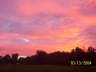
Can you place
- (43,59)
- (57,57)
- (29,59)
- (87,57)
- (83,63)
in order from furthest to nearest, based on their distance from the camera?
(29,59)
(43,59)
(57,57)
(87,57)
(83,63)

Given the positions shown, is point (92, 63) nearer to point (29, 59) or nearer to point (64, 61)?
point (64, 61)

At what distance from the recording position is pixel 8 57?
10100 cm

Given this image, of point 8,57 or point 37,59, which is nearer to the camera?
point 37,59

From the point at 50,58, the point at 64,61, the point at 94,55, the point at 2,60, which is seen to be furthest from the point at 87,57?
the point at 2,60

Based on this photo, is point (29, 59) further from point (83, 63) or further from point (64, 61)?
point (83, 63)

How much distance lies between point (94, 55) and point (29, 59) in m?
40.5

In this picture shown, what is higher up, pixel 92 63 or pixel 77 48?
pixel 77 48

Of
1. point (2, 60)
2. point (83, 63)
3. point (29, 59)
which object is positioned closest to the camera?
point (83, 63)

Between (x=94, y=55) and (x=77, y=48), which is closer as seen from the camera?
(x=94, y=55)

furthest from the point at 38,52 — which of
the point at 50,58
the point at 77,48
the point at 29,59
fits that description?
the point at 77,48

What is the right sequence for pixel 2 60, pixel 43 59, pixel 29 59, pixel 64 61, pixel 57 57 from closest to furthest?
1. pixel 64 61
2. pixel 57 57
3. pixel 43 59
4. pixel 29 59
5. pixel 2 60

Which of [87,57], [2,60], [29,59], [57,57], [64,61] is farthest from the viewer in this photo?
[2,60]

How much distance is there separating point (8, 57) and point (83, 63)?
62546mm

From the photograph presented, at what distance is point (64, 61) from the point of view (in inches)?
2451
